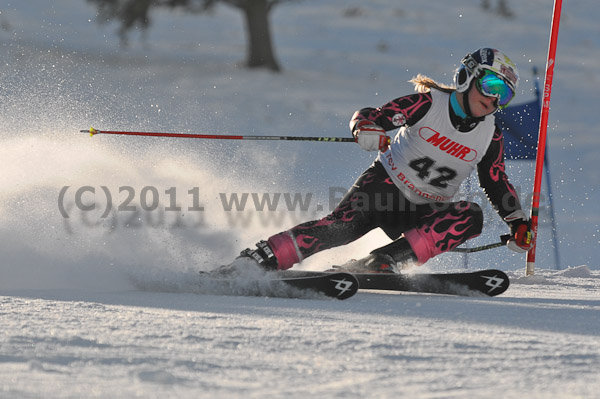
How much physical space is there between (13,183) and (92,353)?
3.33 meters

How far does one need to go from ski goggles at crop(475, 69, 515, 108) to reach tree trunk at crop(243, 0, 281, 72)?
11829 mm

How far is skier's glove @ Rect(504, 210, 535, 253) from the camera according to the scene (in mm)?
4434

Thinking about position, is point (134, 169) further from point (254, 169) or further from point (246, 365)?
point (254, 169)

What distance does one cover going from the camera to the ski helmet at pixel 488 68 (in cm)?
421

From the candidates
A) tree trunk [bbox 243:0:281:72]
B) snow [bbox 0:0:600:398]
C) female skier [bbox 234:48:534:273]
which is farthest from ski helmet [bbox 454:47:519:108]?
tree trunk [bbox 243:0:281:72]

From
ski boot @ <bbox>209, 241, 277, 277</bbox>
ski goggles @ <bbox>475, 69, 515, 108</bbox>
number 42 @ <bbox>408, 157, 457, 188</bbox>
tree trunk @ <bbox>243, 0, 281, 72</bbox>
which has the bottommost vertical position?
ski boot @ <bbox>209, 241, 277, 277</bbox>

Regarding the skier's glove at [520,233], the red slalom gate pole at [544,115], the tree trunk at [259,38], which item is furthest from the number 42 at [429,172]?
the tree trunk at [259,38]

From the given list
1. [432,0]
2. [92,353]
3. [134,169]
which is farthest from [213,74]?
[92,353]

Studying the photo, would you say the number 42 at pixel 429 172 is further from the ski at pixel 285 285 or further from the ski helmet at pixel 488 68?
the ski at pixel 285 285

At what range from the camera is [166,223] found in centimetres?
579

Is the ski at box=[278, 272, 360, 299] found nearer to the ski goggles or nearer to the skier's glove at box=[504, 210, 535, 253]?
the skier's glove at box=[504, 210, 535, 253]

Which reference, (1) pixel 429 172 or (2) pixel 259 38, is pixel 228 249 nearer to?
(1) pixel 429 172

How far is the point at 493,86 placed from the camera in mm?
4211

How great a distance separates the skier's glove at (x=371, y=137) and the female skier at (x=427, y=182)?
22 millimetres
